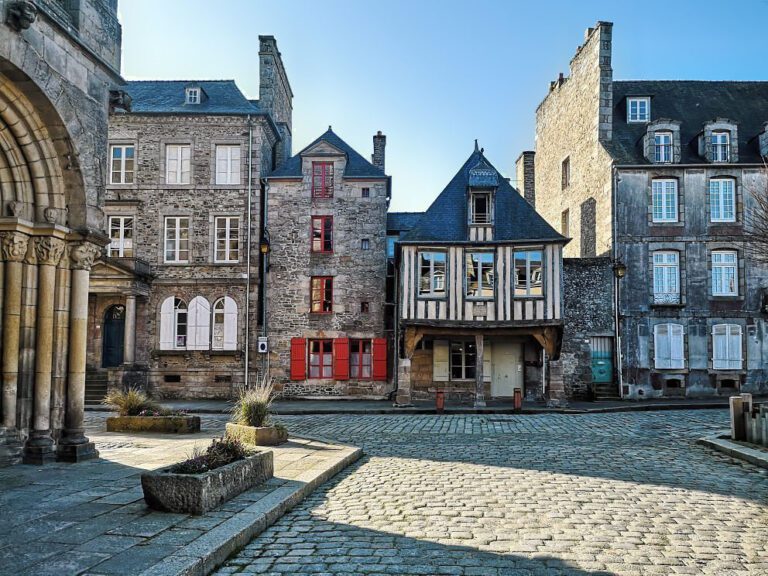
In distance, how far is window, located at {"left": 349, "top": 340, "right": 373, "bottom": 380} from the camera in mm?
22312

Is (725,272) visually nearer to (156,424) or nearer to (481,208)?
(481,208)

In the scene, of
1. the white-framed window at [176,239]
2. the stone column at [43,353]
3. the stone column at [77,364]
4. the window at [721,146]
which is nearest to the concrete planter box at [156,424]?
the stone column at [77,364]

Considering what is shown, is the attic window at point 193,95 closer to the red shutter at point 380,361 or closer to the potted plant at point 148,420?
the red shutter at point 380,361

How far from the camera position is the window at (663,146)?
22141 millimetres

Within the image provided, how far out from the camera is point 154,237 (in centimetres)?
2250

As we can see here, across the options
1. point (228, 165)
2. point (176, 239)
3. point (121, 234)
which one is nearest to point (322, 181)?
point (228, 165)

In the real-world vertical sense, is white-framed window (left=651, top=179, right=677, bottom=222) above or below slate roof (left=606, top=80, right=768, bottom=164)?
below

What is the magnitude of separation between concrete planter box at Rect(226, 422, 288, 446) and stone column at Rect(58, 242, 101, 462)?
1946 mm

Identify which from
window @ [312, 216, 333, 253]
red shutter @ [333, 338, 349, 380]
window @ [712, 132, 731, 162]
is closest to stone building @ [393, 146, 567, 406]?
red shutter @ [333, 338, 349, 380]

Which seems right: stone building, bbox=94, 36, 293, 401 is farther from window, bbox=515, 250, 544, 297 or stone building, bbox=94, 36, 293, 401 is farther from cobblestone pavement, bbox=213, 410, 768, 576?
cobblestone pavement, bbox=213, 410, 768, 576

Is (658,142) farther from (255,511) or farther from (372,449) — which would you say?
(255,511)

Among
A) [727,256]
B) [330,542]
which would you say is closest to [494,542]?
[330,542]

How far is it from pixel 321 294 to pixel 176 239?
5.01 metres

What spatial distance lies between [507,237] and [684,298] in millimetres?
6378
